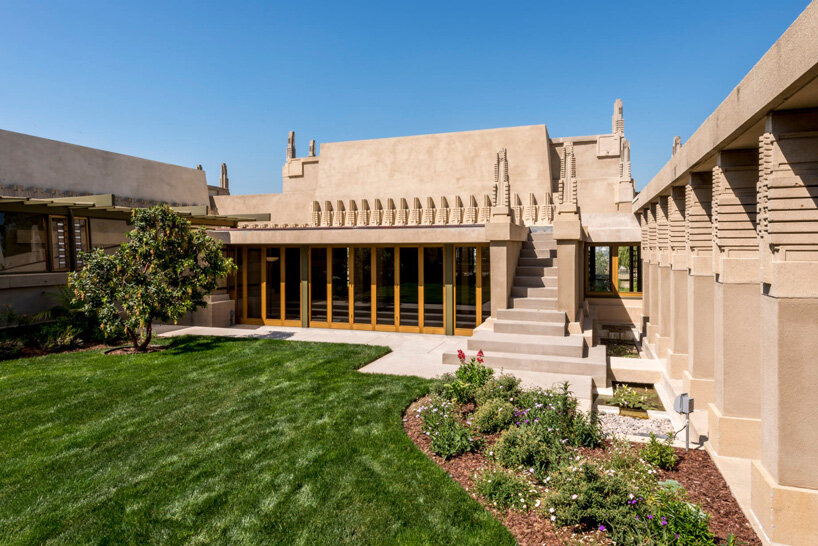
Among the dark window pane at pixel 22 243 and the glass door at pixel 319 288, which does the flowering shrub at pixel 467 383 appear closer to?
the glass door at pixel 319 288

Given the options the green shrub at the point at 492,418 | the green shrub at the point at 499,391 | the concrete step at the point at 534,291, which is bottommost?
the green shrub at the point at 492,418

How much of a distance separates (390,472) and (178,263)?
8.66 m

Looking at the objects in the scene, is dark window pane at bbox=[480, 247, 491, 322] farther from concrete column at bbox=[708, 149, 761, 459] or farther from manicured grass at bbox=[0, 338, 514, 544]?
concrete column at bbox=[708, 149, 761, 459]

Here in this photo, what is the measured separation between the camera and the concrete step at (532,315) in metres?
10.5

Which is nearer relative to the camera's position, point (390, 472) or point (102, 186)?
point (390, 472)

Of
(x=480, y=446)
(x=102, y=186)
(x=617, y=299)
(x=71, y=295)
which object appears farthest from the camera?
(x=102, y=186)

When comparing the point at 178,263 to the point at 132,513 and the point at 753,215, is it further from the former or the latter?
the point at 753,215

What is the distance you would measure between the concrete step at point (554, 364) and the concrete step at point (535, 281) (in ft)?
9.53

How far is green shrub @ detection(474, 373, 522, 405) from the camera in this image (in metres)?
6.85

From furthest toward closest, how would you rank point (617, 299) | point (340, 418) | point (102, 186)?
point (102, 186) < point (617, 299) < point (340, 418)

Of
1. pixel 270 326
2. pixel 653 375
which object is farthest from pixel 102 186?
pixel 653 375

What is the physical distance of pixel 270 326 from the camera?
15297 millimetres

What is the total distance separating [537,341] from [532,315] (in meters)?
1.11

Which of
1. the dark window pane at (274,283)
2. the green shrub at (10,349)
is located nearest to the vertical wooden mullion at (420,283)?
the dark window pane at (274,283)
